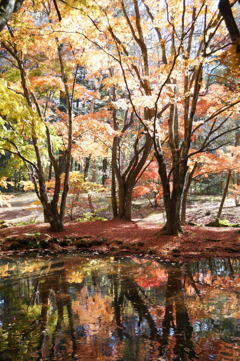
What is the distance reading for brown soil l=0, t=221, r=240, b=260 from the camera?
780 centimetres

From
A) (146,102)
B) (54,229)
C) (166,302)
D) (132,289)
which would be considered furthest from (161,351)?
(54,229)

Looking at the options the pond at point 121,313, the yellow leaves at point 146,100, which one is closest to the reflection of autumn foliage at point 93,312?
the pond at point 121,313

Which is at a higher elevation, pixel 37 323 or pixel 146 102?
pixel 146 102

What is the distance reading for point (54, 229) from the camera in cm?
1039

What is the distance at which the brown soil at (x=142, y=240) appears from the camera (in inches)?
307

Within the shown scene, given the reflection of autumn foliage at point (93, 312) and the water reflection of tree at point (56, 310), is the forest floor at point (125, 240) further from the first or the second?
the reflection of autumn foliage at point (93, 312)

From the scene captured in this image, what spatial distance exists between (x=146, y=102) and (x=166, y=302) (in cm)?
554

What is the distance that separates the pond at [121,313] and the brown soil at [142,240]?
1.38 meters

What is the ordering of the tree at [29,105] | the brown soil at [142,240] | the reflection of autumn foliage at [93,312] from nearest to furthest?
1. the reflection of autumn foliage at [93,312]
2. the tree at [29,105]
3. the brown soil at [142,240]

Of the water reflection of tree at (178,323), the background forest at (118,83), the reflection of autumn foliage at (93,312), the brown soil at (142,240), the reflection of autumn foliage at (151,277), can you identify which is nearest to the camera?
the water reflection of tree at (178,323)

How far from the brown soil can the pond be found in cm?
138

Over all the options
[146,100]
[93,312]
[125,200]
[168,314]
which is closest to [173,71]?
[146,100]

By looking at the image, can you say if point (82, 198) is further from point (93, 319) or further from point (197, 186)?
point (93, 319)

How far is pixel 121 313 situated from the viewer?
149 inches
